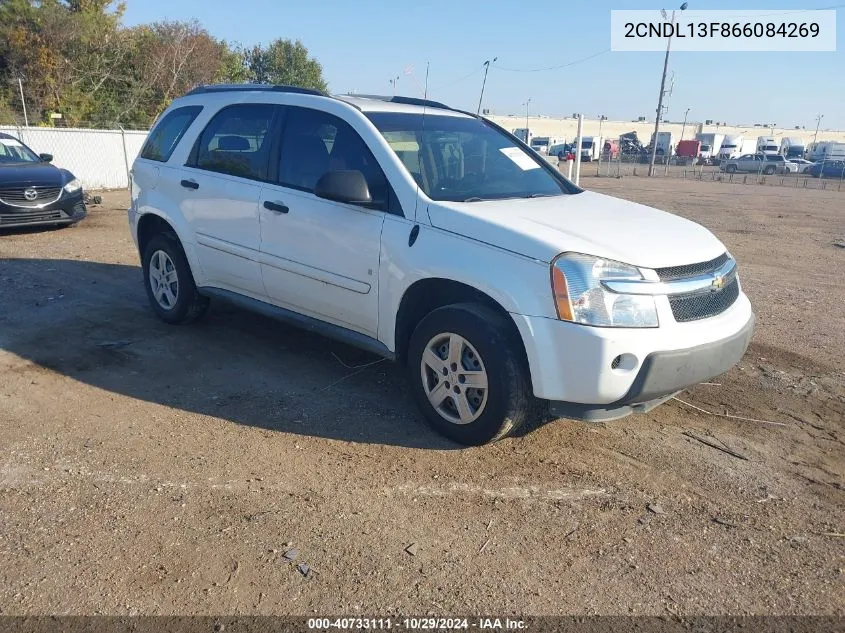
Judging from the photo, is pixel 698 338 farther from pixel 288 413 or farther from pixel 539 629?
pixel 288 413

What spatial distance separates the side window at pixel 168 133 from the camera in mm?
5941

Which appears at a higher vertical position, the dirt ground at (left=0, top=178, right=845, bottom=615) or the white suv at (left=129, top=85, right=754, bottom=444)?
the white suv at (left=129, top=85, right=754, bottom=444)

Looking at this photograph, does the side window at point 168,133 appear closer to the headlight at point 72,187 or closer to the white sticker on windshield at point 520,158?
the white sticker on windshield at point 520,158

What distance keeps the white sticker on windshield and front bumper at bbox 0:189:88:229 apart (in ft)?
29.5

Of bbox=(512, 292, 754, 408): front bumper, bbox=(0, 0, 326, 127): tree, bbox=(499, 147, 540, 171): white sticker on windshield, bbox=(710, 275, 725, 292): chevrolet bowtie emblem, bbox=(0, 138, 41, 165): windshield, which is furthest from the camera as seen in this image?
bbox=(0, 0, 326, 127): tree

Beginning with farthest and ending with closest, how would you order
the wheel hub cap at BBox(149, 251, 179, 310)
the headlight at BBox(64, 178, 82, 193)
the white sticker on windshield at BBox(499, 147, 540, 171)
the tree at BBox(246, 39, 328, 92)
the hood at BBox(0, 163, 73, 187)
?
the tree at BBox(246, 39, 328, 92), the headlight at BBox(64, 178, 82, 193), the hood at BBox(0, 163, 73, 187), the wheel hub cap at BBox(149, 251, 179, 310), the white sticker on windshield at BBox(499, 147, 540, 171)

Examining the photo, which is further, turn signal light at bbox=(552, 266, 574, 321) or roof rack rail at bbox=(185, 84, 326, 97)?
roof rack rail at bbox=(185, 84, 326, 97)

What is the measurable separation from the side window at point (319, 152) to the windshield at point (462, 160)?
19 centimetres

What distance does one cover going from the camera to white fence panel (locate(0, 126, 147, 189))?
1748cm

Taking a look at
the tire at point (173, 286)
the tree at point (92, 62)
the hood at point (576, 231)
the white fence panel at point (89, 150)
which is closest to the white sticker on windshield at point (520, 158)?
the hood at point (576, 231)

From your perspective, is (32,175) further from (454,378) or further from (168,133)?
(454,378)

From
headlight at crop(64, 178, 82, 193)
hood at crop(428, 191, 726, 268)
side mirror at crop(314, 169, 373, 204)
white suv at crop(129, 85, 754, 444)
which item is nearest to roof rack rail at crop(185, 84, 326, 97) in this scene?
white suv at crop(129, 85, 754, 444)

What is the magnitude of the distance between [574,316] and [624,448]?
110cm

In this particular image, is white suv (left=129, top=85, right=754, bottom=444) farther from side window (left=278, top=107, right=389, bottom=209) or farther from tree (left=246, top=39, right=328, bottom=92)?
tree (left=246, top=39, right=328, bottom=92)
